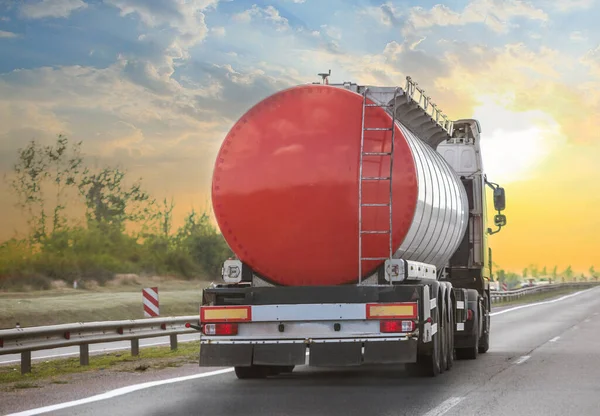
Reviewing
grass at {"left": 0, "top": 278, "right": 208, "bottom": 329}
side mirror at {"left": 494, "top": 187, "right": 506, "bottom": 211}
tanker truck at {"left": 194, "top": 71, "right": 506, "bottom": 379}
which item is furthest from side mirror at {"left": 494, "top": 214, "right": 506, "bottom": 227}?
grass at {"left": 0, "top": 278, "right": 208, "bottom": 329}

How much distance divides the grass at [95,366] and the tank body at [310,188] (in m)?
3.33

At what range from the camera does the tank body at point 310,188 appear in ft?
41.4

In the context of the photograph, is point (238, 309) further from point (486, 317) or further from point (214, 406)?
point (486, 317)

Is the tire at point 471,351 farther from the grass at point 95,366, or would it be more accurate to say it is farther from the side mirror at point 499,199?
the grass at point 95,366

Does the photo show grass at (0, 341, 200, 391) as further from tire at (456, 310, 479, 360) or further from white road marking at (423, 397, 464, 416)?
white road marking at (423, 397, 464, 416)

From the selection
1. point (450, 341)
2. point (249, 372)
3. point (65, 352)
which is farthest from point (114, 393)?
point (65, 352)

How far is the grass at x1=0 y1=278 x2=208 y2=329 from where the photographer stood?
3497 cm

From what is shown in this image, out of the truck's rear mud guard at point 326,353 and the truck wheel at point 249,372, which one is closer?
the truck's rear mud guard at point 326,353

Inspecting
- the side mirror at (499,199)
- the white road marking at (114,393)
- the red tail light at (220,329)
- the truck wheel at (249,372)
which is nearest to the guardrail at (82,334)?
the white road marking at (114,393)

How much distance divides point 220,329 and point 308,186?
1996 millimetres

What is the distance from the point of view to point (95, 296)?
45500mm

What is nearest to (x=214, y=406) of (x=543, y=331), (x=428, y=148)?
(x=428, y=148)

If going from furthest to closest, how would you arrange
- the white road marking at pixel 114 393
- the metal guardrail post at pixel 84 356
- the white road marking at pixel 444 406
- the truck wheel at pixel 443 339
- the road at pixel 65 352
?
the road at pixel 65 352 < the metal guardrail post at pixel 84 356 < the truck wheel at pixel 443 339 < the white road marking at pixel 114 393 < the white road marking at pixel 444 406

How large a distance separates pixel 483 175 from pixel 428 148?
411 cm
